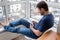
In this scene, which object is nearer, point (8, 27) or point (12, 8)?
point (8, 27)

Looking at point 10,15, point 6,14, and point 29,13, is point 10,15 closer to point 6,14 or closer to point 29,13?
point 6,14

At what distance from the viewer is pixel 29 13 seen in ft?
9.52

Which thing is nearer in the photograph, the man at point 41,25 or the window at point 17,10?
the man at point 41,25

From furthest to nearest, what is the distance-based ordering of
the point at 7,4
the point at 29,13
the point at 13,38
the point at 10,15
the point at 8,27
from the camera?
1. the point at 29,13
2. the point at 10,15
3. the point at 7,4
4. the point at 8,27
5. the point at 13,38

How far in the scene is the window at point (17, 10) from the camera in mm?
2598

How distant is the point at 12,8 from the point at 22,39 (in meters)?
1.56

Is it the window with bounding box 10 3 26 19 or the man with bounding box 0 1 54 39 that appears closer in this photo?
the man with bounding box 0 1 54 39

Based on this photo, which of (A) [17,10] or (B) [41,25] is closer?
(B) [41,25]

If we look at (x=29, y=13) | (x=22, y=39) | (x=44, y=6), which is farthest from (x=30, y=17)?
(x=22, y=39)

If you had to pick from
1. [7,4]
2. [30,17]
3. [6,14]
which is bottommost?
[30,17]

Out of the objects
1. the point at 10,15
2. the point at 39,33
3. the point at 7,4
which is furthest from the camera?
the point at 10,15

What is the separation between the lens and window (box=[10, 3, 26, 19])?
2.60 metres

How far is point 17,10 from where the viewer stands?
2.73 m

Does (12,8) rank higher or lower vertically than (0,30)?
higher
